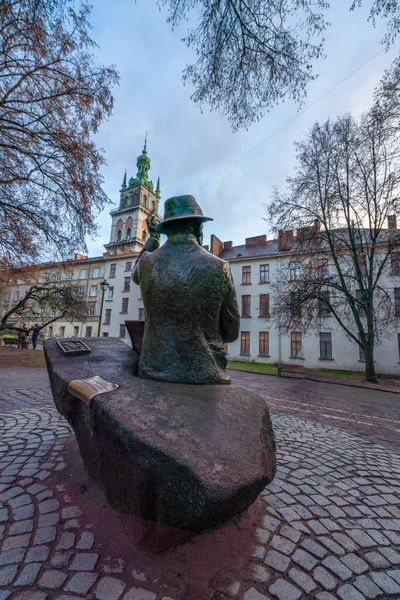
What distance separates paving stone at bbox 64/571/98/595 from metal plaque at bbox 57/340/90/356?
2115 mm

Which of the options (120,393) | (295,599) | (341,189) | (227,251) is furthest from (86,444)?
(227,251)

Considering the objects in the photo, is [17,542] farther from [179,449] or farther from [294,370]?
[294,370]

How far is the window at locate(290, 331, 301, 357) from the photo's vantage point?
80.7ft

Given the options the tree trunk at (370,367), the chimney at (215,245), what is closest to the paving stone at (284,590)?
the tree trunk at (370,367)

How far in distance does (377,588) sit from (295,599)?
54 centimetres

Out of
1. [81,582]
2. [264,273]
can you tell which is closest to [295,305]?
[264,273]

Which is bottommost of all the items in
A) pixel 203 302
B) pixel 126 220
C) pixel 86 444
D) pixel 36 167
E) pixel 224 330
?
pixel 86 444

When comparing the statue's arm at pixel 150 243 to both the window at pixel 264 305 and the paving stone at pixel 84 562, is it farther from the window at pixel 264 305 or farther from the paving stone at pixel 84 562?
the window at pixel 264 305

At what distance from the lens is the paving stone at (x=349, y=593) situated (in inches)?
57.5

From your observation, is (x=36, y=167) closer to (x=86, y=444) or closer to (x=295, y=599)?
(x=86, y=444)

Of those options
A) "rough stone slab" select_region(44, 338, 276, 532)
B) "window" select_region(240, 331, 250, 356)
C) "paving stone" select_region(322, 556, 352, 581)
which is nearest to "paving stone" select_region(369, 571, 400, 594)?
"paving stone" select_region(322, 556, 352, 581)

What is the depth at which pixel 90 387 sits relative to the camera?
83.7 inches

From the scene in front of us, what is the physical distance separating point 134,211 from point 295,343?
145 feet

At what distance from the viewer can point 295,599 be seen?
4.64 feet
